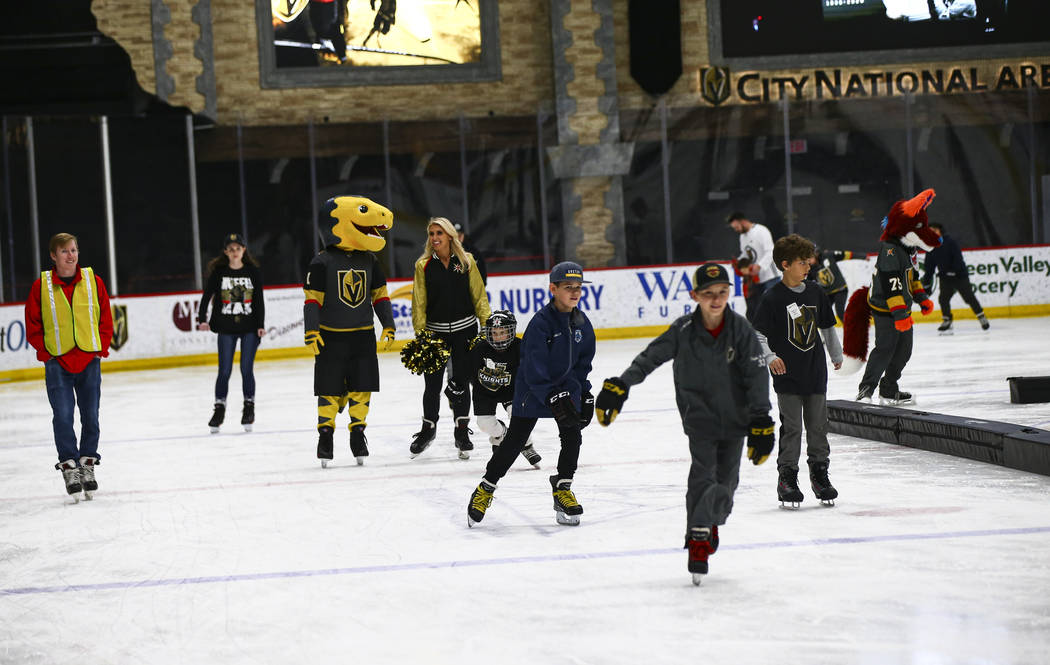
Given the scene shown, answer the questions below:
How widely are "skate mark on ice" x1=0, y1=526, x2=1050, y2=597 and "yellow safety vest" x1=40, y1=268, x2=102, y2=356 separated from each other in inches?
87.5

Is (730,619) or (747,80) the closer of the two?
(730,619)

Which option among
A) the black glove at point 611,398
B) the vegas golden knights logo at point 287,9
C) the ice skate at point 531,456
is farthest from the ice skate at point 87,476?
the vegas golden knights logo at point 287,9

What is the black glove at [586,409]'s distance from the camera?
19.1 ft

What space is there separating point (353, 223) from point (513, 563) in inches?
142

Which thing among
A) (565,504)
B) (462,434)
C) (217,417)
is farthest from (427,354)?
(217,417)

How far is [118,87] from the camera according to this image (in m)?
23.7

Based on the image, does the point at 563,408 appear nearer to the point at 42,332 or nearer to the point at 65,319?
the point at 65,319

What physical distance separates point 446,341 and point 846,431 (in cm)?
265

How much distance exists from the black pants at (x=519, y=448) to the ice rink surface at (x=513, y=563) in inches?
9.5

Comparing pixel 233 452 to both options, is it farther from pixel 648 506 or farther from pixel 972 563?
pixel 972 563

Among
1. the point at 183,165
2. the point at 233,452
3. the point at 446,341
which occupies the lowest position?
the point at 233,452

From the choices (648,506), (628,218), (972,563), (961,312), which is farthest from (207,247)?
(972,563)

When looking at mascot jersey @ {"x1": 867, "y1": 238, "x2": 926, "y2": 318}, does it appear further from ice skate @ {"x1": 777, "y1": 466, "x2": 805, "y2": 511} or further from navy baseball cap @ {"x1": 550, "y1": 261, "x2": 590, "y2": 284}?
navy baseball cap @ {"x1": 550, "y1": 261, "x2": 590, "y2": 284}

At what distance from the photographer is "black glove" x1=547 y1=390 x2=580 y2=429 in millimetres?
5641
